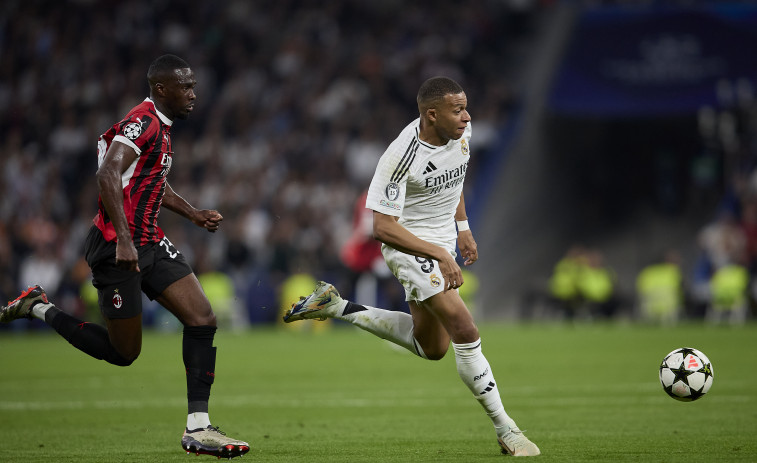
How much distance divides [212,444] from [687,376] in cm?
335

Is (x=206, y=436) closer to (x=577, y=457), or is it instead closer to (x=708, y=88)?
(x=577, y=457)

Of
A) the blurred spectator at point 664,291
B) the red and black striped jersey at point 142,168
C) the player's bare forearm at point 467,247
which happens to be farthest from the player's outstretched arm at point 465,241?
the blurred spectator at point 664,291

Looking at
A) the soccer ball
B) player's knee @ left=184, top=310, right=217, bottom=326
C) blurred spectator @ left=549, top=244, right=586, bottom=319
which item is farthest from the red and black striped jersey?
blurred spectator @ left=549, top=244, right=586, bottom=319

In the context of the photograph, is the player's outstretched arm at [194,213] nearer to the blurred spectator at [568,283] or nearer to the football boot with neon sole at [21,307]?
the football boot with neon sole at [21,307]

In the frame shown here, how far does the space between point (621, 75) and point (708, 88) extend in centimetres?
179

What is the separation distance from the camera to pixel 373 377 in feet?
41.4

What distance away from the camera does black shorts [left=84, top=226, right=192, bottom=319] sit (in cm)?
671

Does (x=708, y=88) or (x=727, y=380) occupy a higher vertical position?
(x=708, y=88)

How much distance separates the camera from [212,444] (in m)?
6.51

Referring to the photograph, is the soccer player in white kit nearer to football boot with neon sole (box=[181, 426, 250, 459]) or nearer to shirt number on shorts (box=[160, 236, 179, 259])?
shirt number on shorts (box=[160, 236, 179, 259])

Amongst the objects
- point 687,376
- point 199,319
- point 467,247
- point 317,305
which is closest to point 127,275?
point 199,319

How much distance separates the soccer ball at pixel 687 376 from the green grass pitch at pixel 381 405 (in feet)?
0.93

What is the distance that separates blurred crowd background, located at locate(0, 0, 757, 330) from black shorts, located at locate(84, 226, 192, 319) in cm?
1360

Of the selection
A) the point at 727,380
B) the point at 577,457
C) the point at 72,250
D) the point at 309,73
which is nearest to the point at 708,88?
the point at 309,73
